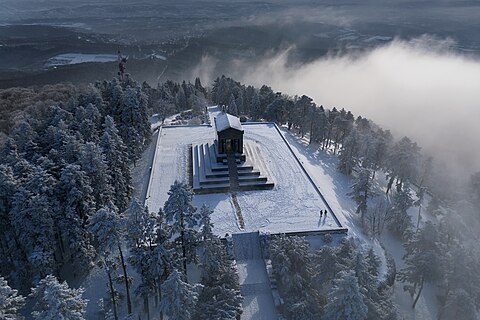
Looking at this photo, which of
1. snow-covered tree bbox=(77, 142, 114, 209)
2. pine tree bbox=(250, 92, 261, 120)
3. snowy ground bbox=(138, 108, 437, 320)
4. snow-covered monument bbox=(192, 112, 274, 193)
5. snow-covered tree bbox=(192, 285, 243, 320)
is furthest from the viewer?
pine tree bbox=(250, 92, 261, 120)

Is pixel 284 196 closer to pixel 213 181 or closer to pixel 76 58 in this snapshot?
pixel 213 181

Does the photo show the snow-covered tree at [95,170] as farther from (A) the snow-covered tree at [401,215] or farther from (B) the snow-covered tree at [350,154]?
(B) the snow-covered tree at [350,154]

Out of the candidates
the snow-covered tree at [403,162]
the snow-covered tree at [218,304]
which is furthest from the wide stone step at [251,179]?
the snow-covered tree at [218,304]

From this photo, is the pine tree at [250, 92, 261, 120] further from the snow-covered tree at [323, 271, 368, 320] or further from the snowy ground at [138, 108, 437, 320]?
the snow-covered tree at [323, 271, 368, 320]

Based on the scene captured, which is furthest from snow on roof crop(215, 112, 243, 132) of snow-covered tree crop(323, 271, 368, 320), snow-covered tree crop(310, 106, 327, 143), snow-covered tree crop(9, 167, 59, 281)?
snow-covered tree crop(323, 271, 368, 320)

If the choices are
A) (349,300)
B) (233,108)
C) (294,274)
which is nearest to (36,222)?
(294,274)

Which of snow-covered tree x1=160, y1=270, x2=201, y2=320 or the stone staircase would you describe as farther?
the stone staircase
